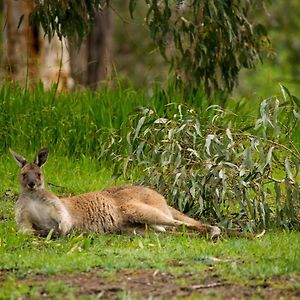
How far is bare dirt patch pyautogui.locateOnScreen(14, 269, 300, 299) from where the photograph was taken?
6402mm

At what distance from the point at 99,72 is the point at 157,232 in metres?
14.0

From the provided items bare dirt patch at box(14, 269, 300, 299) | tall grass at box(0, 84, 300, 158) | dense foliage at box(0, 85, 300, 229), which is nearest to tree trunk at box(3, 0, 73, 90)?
tall grass at box(0, 84, 300, 158)

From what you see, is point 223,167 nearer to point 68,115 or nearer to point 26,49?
point 68,115

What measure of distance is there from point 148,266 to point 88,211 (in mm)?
2139

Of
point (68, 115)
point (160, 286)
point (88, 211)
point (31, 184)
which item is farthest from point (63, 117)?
point (160, 286)

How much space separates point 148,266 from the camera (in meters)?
7.26

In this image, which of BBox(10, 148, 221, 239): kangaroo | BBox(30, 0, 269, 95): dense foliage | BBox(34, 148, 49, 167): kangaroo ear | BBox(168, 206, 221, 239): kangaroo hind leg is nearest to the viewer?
BBox(168, 206, 221, 239): kangaroo hind leg

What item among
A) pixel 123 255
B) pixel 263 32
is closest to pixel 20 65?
pixel 263 32

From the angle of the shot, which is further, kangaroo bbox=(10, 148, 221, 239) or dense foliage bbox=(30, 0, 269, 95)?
dense foliage bbox=(30, 0, 269, 95)

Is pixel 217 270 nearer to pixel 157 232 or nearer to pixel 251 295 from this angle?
pixel 251 295

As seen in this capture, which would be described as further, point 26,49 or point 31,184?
point 26,49

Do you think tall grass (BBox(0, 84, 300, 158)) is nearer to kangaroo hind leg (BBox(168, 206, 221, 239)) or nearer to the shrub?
the shrub

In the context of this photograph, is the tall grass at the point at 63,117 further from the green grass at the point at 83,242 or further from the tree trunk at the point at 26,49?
the tree trunk at the point at 26,49

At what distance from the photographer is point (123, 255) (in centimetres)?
771
